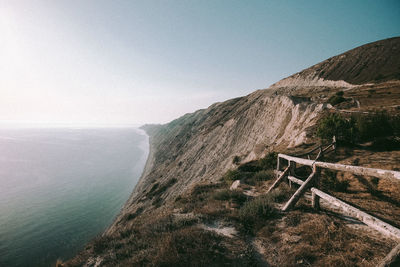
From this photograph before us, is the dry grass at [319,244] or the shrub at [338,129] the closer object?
the dry grass at [319,244]

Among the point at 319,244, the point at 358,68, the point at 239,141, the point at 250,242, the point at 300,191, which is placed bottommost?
the point at 239,141

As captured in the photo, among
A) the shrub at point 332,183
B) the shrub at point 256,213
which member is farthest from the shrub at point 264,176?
the shrub at point 256,213

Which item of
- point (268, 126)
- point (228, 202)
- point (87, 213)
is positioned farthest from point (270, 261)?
point (87, 213)

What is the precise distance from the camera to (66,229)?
29719 mm

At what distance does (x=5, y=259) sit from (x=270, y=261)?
38.2 metres

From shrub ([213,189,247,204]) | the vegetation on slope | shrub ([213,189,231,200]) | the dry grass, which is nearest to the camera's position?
the dry grass

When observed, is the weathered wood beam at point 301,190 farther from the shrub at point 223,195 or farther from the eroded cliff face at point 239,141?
the eroded cliff face at point 239,141

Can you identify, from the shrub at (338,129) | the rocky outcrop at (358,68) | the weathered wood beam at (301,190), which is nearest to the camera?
the weathered wood beam at (301,190)

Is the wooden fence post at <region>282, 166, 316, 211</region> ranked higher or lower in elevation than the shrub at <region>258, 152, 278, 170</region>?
higher

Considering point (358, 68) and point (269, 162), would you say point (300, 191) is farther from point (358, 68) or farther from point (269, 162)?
point (358, 68)

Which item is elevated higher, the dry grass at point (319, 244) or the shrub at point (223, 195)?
the dry grass at point (319, 244)

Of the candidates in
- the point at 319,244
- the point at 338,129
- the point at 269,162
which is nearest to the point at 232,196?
the point at 319,244

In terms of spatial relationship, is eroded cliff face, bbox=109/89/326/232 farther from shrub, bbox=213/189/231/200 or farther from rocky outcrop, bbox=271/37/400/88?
rocky outcrop, bbox=271/37/400/88

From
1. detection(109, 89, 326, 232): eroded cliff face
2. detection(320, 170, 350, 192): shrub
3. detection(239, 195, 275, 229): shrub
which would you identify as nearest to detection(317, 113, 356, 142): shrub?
detection(320, 170, 350, 192): shrub
